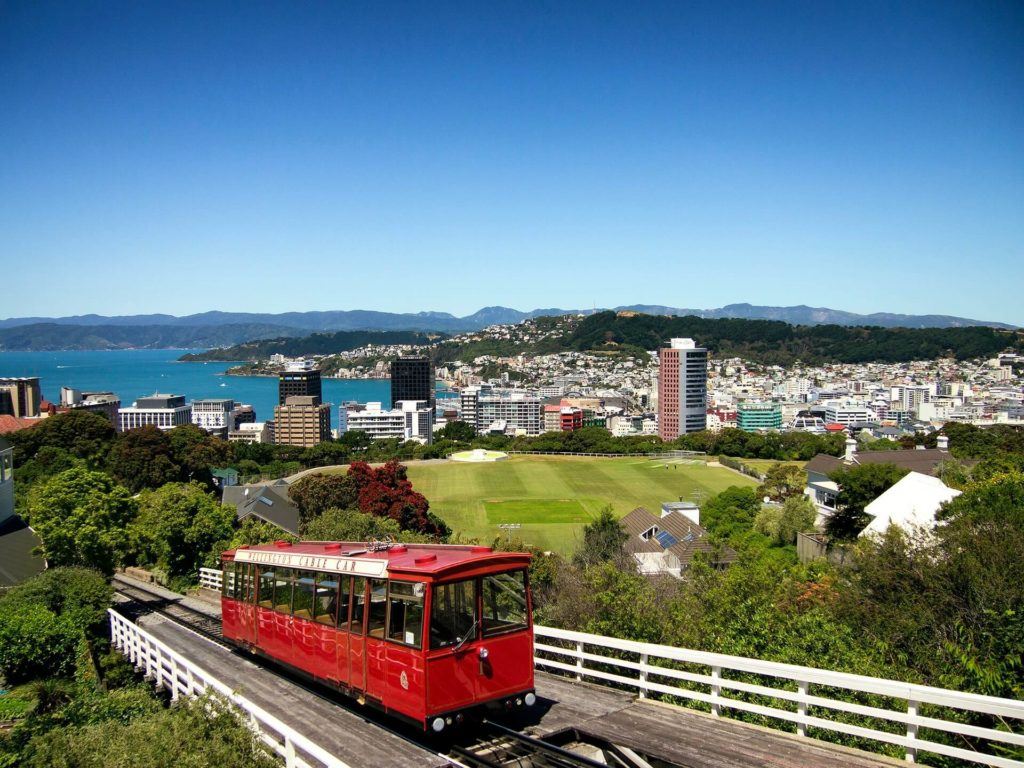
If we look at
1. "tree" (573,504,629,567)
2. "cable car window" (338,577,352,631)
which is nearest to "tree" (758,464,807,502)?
"tree" (573,504,629,567)

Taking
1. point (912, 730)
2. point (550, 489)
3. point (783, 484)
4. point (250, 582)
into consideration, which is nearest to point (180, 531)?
point (250, 582)

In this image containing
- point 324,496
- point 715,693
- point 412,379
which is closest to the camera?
point 715,693

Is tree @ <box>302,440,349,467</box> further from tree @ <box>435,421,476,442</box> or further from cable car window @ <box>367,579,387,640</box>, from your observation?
cable car window @ <box>367,579,387,640</box>

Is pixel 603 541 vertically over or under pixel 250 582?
under

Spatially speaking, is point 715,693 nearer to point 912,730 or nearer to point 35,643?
point 912,730

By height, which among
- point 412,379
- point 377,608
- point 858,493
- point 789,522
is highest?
point 377,608

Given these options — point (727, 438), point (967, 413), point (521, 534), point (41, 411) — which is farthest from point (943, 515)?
point (967, 413)

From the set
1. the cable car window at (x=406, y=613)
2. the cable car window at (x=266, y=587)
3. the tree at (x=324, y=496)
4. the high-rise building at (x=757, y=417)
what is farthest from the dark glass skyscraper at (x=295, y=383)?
the cable car window at (x=406, y=613)

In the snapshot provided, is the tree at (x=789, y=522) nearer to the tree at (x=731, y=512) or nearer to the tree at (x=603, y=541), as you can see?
the tree at (x=731, y=512)

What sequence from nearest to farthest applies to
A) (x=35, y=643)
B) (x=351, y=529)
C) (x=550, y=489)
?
(x=35, y=643) < (x=351, y=529) < (x=550, y=489)
